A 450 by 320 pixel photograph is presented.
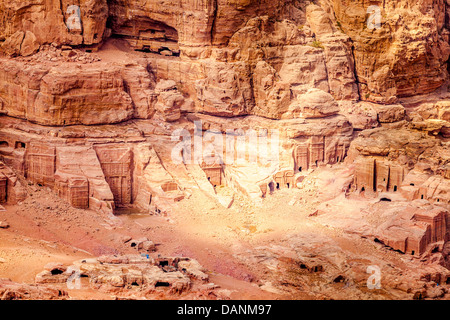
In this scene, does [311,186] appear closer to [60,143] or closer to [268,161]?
[268,161]

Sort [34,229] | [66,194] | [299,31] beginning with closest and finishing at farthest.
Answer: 1. [34,229]
2. [66,194]
3. [299,31]

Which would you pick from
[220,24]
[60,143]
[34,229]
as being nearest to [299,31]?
[220,24]

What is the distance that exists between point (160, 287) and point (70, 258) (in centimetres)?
504

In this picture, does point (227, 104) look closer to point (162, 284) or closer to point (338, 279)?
point (338, 279)

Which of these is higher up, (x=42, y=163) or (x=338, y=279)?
(x=42, y=163)

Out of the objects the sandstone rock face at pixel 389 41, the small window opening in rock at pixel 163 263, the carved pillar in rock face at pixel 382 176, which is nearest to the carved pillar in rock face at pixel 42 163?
the small window opening in rock at pixel 163 263

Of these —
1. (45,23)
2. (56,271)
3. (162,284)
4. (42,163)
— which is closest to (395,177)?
(162,284)

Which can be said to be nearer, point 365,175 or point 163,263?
point 163,263

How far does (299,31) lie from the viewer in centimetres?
5072

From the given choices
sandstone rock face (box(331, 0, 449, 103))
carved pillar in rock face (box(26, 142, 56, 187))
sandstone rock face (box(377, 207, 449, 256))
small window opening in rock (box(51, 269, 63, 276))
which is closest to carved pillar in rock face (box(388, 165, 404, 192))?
sandstone rock face (box(377, 207, 449, 256))

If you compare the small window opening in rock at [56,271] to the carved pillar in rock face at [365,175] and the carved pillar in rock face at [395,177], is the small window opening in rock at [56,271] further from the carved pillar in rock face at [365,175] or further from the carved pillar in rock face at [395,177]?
the carved pillar in rock face at [395,177]

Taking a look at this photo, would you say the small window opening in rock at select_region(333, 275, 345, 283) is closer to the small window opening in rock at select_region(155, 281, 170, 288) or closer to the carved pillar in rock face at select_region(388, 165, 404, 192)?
the small window opening in rock at select_region(155, 281, 170, 288)

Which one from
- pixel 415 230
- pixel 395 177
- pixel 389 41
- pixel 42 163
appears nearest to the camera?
pixel 415 230

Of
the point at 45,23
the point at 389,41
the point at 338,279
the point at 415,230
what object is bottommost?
the point at 338,279
